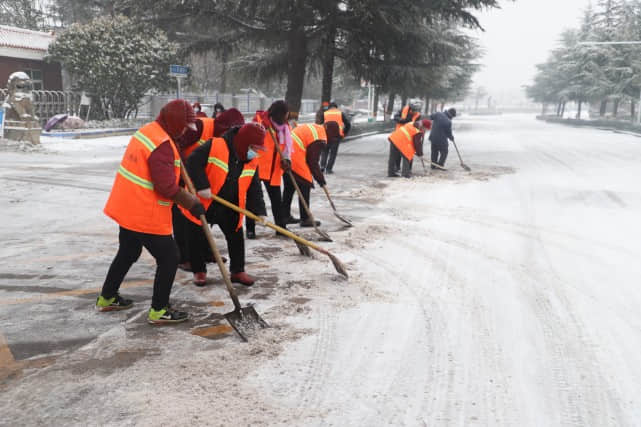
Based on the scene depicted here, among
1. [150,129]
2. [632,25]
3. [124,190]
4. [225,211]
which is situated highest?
[632,25]

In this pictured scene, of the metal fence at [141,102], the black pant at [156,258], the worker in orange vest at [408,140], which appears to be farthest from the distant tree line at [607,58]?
the black pant at [156,258]

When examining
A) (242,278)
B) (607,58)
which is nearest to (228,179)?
(242,278)

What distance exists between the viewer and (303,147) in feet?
23.9

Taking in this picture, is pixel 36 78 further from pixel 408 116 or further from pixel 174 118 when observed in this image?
pixel 174 118

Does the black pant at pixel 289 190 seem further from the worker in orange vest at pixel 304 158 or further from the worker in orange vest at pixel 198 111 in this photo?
the worker in orange vest at pixel 198 111

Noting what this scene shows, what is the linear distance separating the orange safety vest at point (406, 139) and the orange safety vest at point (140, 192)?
8463mm

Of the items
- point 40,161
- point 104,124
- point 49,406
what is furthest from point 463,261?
point 104,124

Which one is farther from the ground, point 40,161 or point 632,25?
point 632,25

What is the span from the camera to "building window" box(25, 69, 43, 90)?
2336 cm

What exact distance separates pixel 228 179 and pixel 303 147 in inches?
96.3

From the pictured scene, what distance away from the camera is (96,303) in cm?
448

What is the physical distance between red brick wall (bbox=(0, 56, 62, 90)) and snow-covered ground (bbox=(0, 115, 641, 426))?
17233mm

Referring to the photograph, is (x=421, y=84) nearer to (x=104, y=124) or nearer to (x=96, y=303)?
(x=104, y=124)

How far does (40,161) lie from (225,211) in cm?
958
